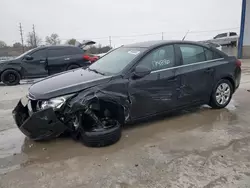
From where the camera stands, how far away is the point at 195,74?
462 cm

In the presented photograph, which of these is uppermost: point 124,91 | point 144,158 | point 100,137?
point 124,91

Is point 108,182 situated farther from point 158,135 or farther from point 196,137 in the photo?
point 196,137

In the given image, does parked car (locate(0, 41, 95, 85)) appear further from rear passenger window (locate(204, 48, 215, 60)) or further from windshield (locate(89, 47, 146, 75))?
rear passenger window (locate(204, 48, 215, 60))

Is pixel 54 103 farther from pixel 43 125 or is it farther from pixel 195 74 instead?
pixel 195 74

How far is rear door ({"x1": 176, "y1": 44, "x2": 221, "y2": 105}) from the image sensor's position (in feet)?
14.8

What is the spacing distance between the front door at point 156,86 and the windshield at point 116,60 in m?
0.25

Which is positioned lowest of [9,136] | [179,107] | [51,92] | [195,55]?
[9,136]

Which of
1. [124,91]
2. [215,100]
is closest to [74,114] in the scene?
[124,91]

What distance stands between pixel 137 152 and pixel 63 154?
1029 mm

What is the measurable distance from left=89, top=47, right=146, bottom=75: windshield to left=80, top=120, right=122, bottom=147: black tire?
992 mm

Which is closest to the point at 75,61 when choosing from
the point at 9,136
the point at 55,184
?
the point at 9,136

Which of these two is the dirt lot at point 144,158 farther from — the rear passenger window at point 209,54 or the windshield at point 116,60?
the rear passenger window at point 209,54

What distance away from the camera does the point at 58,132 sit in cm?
342

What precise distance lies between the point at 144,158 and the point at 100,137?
2.31 feet
